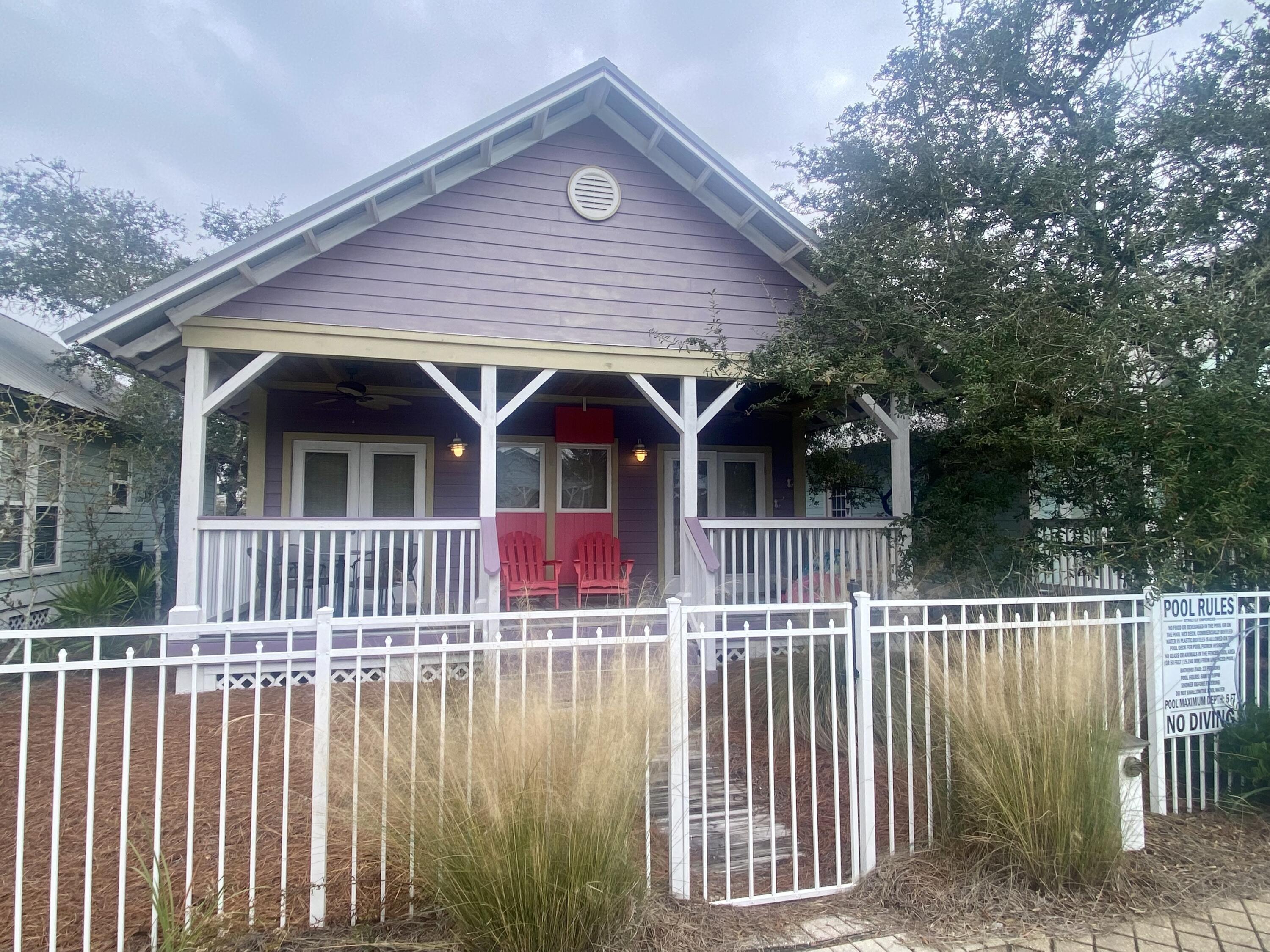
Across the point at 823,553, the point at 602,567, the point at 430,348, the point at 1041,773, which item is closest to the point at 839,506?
the point at 602,567

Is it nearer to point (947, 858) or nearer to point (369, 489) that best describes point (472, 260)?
point (369, 489)

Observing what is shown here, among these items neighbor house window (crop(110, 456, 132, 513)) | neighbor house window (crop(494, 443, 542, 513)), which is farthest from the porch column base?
neighbor house window (crop(110, 456, 132, 513))

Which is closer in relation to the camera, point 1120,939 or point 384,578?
point 1120,939

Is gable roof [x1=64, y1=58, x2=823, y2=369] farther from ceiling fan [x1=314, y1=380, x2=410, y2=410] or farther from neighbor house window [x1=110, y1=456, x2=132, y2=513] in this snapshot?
neighbor house window [x1=110, y1=456, x2=132, y2=513]

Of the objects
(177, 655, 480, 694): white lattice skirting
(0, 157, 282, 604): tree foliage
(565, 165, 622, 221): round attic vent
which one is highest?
(0, 157, 282, 604): tree foliage

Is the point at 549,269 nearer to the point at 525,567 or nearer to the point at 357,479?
the point at 525,567

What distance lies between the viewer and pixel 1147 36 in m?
6.51

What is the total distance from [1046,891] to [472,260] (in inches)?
260

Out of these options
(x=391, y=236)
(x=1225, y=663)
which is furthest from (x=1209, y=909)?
(x=391, y=236)

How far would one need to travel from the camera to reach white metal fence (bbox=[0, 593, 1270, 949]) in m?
2.73

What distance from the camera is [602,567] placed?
9.38 m

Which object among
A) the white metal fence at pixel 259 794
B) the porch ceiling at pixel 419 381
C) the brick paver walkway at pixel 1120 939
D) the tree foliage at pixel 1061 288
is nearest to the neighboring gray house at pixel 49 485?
the porch ceiling at pixel 419 381

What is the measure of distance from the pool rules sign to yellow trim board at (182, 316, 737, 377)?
4292 mm

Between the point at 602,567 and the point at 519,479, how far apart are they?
1.69 meters
